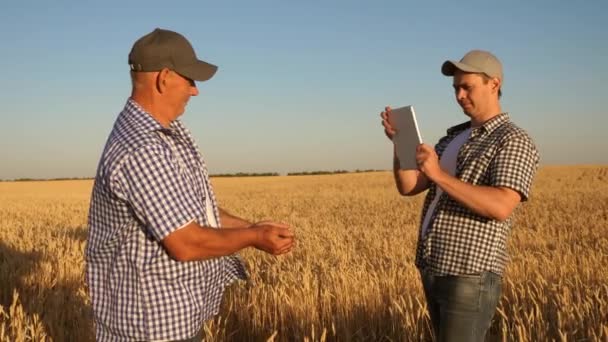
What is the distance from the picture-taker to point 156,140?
2238mm

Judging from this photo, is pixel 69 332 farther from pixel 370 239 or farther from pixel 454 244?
pixel 370 239

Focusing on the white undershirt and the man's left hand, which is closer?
the man's left hand

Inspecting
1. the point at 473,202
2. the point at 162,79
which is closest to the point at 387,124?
the point at 473,202

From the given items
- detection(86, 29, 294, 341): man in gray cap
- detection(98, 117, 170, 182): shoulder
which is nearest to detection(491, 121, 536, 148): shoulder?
detection(86, 29, 294, 341): man in gray cap

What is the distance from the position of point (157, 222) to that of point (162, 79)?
556 mm

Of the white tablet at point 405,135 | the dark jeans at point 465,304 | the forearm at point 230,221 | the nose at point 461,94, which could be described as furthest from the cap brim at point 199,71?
the dark jeans at point 465,304

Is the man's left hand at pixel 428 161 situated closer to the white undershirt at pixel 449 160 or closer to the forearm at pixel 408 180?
the white undershirt at pixel 449 160

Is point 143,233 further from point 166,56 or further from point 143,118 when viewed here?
point 166,56

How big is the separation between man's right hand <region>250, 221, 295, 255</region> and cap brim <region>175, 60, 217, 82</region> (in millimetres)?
607

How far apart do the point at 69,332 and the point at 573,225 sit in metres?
9.61

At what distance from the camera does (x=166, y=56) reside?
2.35 m

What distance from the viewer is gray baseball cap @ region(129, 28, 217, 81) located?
235cm

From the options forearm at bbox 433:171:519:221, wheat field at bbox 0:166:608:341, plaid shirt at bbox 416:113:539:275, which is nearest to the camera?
forearm at bbox 433:171:519:221

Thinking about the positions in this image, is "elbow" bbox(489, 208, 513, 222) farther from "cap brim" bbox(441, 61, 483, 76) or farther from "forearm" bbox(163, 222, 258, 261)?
"forearm" bbox(163, 222, 258, 261)
